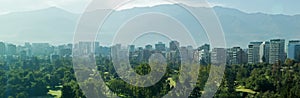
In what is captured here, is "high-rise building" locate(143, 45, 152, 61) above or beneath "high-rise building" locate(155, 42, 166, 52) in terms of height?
beneath

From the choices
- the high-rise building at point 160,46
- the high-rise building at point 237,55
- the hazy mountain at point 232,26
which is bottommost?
the high-rise building at point 237,55

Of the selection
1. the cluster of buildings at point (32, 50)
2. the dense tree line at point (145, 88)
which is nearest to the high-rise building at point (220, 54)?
the dense tree line at point (145, 88)

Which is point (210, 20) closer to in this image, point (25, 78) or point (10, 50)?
point (25, 78)

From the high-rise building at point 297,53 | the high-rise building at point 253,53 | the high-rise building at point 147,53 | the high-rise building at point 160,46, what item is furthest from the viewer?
the high-rise building at point 253,53

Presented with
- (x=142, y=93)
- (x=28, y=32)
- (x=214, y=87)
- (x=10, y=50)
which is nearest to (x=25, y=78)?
(x=142, y=93)

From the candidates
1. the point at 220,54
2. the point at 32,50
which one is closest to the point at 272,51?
the point at 220,54

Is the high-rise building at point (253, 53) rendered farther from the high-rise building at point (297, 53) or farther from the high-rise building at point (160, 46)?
the high-rise building at point (160, 46)

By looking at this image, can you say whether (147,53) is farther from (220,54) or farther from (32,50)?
(32,50)

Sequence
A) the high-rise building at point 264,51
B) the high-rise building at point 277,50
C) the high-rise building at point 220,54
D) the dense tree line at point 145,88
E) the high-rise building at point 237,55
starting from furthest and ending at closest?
the high-rise building at point 264,51
the high-rise building at point 277,50
the high-rise building at point 237,55
the dense tree line at point 145,88
the high-rise building at point 220,54

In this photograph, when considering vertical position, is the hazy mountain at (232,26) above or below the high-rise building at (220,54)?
above

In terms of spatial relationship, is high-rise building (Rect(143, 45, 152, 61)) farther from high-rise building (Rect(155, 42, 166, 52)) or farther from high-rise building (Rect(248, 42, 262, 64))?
high-rise building (Rect(248, 42, 262, 64))

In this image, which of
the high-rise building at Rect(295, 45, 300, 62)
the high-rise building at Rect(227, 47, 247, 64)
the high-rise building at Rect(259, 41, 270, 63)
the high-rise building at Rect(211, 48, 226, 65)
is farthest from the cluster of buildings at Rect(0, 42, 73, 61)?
the high-rise building at Rect(211, 48, 226, 65)
